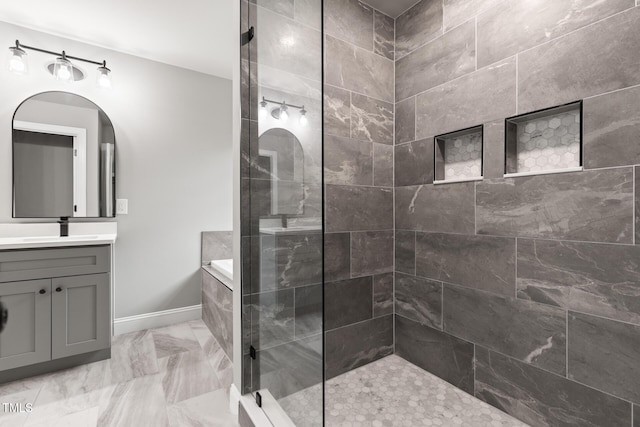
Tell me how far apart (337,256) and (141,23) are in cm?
227

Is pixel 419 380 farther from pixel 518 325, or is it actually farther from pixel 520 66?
pixel 520 66

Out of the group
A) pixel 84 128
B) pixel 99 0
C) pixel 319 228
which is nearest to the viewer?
pixel 319 228

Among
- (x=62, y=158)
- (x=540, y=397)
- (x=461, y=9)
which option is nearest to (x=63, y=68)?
(x=62, y=158)

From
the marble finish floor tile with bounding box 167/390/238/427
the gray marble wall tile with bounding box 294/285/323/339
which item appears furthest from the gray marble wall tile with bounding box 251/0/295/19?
the marble finish floor tile with bounding box 167/390/238/427

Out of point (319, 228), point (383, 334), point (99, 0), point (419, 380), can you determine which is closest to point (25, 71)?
point (99, 0)

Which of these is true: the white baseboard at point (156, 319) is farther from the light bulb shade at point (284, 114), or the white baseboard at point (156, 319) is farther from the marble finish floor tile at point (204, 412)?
the light bulb shade at point (284, 114)

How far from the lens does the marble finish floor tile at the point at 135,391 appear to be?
1467 mm

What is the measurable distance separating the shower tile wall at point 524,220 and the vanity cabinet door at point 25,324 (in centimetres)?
199

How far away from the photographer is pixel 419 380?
6.01 feet

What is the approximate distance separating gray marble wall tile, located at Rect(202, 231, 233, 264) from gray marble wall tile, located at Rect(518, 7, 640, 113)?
2647 mm

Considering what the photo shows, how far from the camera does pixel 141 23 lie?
2197mm

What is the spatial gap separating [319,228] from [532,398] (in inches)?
57.2

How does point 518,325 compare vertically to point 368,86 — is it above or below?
below

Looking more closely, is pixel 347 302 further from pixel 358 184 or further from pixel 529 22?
pixel 529 22
